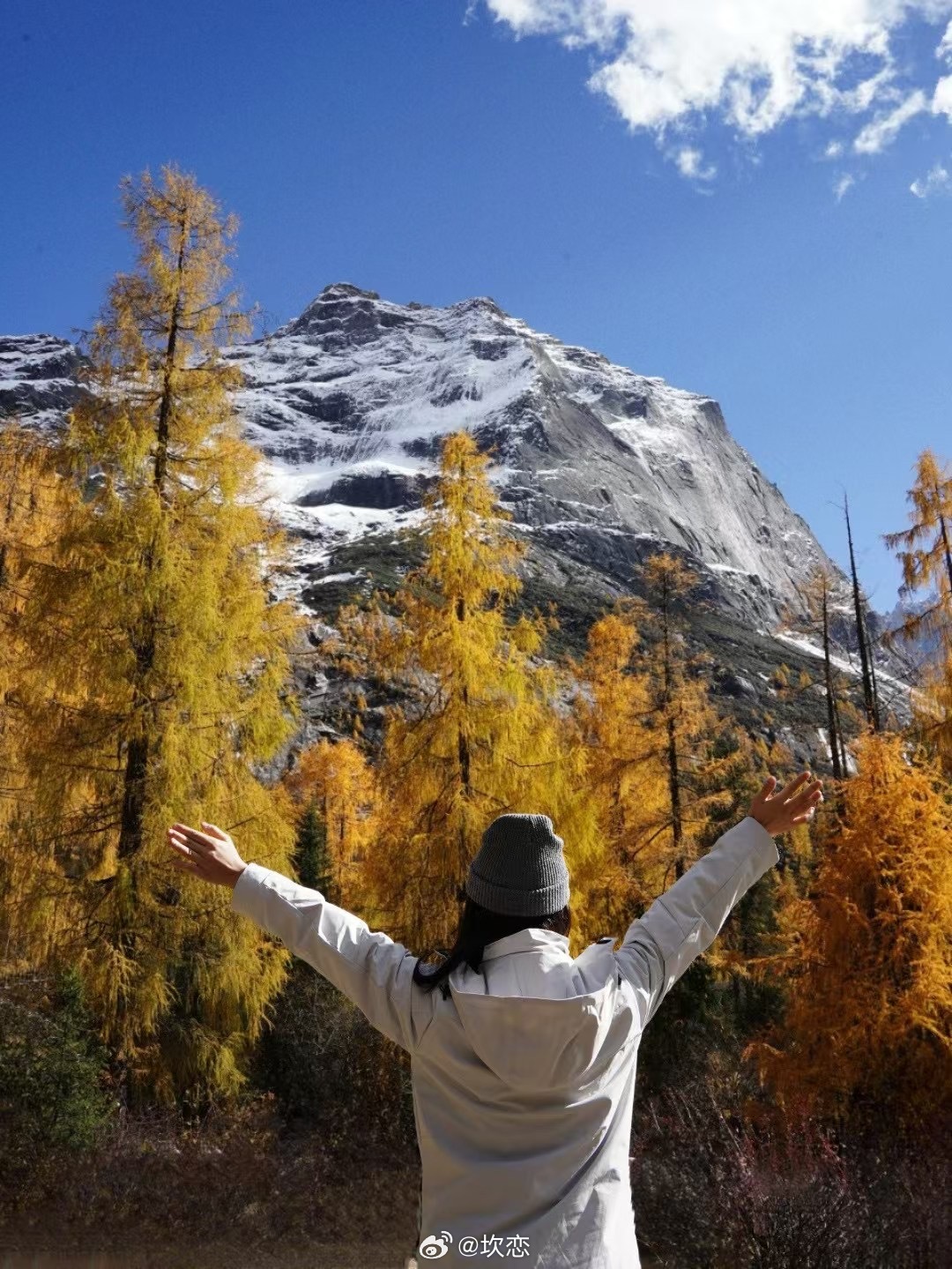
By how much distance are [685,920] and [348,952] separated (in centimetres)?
73

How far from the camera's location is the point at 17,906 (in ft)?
29.4

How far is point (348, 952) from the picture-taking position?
6.26ft

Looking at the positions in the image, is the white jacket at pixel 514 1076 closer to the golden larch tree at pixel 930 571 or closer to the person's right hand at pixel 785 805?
the person's right hand at pixel 785 805

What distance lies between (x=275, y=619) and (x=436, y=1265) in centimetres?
951

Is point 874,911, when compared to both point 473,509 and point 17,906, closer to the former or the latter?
point 473,509

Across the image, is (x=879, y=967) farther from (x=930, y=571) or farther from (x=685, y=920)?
(x=685, y=920)

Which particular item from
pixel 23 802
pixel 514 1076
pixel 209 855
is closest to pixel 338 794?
pixel 23 802

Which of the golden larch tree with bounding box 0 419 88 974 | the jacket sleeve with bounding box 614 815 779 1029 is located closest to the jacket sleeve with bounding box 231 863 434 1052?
the jacket sleeve with bounding box 614 815 779 1029

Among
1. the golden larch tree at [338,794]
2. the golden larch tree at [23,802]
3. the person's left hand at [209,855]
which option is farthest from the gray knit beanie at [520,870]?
the golden larch tree at [338,794]

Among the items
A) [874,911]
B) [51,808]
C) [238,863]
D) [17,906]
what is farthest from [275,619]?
[238,863]

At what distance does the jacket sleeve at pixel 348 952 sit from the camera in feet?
6.06

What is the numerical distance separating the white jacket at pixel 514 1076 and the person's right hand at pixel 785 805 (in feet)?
1.59

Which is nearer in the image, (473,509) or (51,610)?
(51,610)

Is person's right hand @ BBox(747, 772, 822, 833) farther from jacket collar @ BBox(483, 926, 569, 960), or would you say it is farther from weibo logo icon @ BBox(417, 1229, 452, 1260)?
weibo logo icon @ BBox(417, 1229, 452, 1260)
